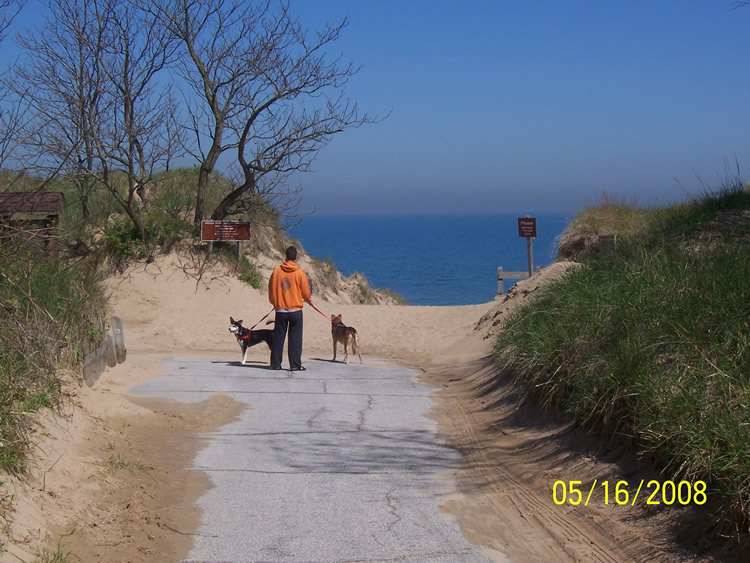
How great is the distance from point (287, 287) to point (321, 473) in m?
6.46

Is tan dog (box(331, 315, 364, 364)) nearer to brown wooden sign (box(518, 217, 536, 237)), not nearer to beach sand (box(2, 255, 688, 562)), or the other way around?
beach sand (box(2, 255, 688, 562))

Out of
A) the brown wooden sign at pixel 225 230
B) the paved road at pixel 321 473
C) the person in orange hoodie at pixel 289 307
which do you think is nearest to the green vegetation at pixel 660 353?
the paved road at pixel 321 473

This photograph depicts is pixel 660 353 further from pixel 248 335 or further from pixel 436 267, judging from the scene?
pixel 436 267

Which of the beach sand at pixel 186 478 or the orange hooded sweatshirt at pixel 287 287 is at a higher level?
the orange hooded sweatshirt at pixel 287 287

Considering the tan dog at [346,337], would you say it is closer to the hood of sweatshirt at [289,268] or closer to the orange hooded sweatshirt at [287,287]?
the orange hooded sweatshirt at [287,287]

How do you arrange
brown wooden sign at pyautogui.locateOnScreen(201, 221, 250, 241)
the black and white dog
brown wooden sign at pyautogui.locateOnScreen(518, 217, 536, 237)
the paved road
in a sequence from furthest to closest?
brown wooden sign at pyautogui.locateOnScreen(518, 217, 536, 237) < brown wooden sign at pyautogui.locateOnScreen(201, 221, 250, 241) < the black and white dog < the paved road

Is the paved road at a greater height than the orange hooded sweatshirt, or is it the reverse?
the orange hooded sweatshirt

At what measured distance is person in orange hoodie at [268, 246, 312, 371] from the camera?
13.6m

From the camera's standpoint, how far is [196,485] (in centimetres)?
711

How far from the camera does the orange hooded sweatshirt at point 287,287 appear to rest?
1366 cm

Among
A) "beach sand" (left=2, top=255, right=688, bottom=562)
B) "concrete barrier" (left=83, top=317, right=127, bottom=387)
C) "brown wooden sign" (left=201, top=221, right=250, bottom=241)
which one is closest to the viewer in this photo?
"beach sand" (left=2, top=255, right=688, bottom=562)

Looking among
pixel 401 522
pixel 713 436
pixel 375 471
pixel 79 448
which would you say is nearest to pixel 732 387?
pixel 713 436

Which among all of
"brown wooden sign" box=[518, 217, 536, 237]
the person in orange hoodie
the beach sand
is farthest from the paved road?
"brown wooden sign" box=[518, 217, 536, 237]

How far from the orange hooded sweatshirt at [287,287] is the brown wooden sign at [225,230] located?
8.87 metres
